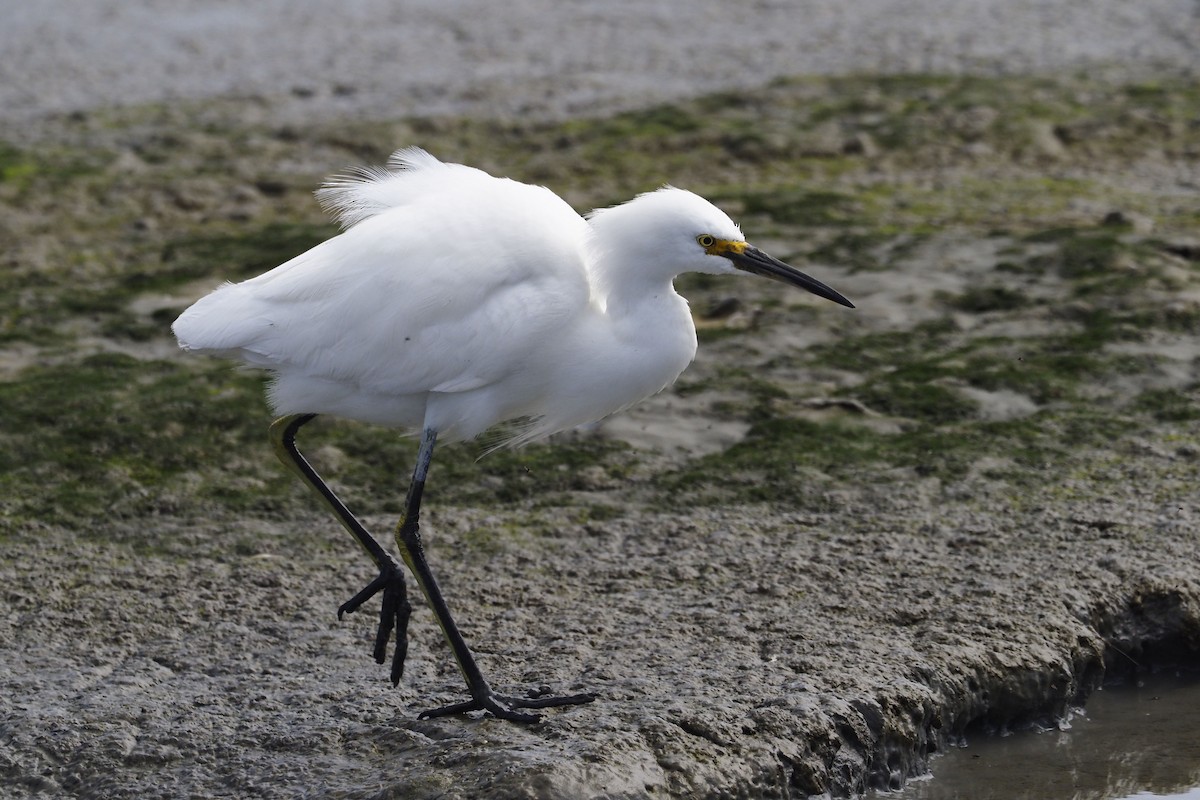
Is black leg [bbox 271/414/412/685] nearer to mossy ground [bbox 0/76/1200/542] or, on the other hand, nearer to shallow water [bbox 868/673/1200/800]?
mossy ground [bbox 0/76/1200/542]

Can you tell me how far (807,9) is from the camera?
12695 millimetres

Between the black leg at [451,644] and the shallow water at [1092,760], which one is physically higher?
the black leg at [451,644]

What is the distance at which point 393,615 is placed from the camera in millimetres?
4059

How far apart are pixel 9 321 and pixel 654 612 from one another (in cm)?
375

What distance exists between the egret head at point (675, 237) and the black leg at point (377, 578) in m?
1.03

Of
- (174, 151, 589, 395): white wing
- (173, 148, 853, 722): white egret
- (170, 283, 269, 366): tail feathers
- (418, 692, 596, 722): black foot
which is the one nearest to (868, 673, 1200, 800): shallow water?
(418, 692, 596, 722): black foot

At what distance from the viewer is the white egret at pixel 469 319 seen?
398cm

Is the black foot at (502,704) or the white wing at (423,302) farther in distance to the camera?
the white wing at (423,302)

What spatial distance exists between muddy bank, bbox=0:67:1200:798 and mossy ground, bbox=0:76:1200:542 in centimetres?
2

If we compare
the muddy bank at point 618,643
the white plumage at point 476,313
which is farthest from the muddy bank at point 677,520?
the white plumage at point 476,313

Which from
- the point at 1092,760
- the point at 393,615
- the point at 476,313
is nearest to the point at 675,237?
the point at 476,313

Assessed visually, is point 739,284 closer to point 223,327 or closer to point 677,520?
point 677,520

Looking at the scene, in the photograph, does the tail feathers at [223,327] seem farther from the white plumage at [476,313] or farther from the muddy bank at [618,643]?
the muddy bank at [618,643]

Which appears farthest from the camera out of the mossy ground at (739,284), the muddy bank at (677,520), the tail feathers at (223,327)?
the mossy ground at (739,284)
